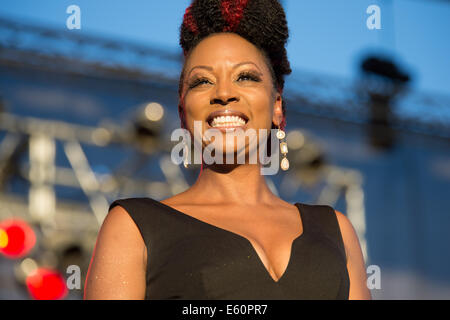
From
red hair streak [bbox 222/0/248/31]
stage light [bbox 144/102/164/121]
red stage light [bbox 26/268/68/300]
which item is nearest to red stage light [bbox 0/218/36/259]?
red stage light [bbox 26/268/68/300]

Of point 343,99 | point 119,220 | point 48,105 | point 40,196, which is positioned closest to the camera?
point 119,220

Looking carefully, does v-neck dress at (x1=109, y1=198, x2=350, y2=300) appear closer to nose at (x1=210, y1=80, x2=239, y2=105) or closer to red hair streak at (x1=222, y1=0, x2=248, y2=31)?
nose at (x1=210, y1=80, x2=239, y2=105)

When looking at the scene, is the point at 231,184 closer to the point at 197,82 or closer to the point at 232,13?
the point at 197,82

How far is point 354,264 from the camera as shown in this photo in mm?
1756

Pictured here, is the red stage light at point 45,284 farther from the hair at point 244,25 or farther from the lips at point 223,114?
the lips at point 223,114

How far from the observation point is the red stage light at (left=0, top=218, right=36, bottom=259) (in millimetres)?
5188

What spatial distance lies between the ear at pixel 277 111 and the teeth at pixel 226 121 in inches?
7.3

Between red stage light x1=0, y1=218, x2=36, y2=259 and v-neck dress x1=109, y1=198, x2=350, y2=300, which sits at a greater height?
red stage light x1=0, y1=218, x2=36, y2=259

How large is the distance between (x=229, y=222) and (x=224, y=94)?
0.34m

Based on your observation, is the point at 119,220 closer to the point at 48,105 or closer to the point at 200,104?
the point at 200,104

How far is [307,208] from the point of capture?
189 cm
